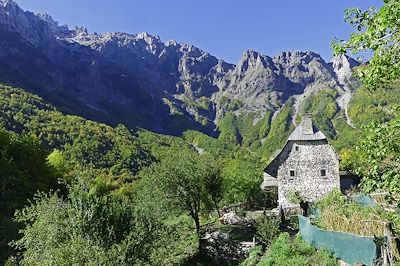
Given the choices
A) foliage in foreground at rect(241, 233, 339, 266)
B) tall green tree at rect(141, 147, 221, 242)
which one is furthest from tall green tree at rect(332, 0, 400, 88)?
tall green tree at rect(141, 147, 221, 242)

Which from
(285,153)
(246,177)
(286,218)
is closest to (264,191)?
(246,177)

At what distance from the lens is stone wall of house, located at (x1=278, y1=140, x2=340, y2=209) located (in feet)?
148

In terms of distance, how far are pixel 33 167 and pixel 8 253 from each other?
22049 millimetres

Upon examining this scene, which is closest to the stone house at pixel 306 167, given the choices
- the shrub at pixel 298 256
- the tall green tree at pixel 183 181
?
the tall green tree at pixel 183 181

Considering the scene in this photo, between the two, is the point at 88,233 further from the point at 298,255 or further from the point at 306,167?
the point at 306,167

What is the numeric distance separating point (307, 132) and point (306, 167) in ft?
13.3

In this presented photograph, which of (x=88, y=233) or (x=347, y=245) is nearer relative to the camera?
(x=347, y=245)

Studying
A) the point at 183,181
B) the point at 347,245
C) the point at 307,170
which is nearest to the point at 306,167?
the point at 307,170

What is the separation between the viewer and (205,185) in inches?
1564

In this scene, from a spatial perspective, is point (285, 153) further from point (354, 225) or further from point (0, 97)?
point (0, 97)

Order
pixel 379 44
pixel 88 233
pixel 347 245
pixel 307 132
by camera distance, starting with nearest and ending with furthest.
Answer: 1. pixel 379 44
2. pixel 347 245
3. pixel 88 233
4. pixel 307 132

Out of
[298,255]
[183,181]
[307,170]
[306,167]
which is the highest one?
[306,167]

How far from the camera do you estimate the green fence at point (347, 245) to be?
16.8 meters

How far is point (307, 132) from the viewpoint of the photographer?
46.4m
